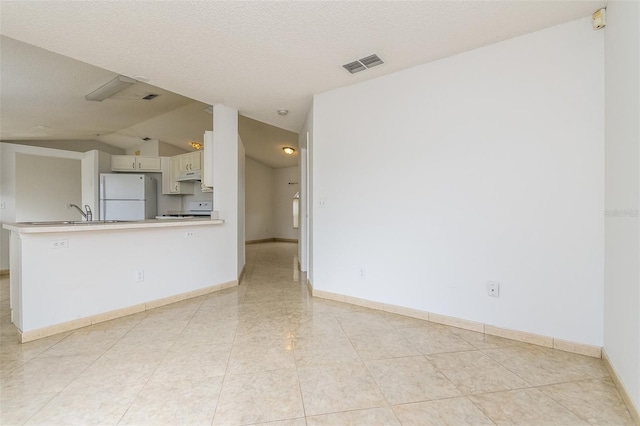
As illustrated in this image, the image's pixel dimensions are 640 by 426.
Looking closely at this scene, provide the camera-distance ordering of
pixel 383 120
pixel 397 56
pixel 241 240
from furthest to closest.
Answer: pixel 241 240 < pixel 383 120 < pixel 397 56

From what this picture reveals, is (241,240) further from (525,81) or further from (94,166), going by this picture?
(525,81)

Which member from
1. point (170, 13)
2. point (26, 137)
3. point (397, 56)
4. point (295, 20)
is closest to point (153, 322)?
point (170, 13)

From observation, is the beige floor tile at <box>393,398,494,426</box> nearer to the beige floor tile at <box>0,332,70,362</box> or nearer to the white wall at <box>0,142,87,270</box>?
the beige floor tile at <box>0,332,70,362</box>

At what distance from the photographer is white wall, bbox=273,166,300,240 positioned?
29.1 feet

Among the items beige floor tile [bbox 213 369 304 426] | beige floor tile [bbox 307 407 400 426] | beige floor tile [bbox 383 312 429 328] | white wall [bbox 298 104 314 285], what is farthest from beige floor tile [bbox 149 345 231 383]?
white wall [bbox 298 104 314 285]

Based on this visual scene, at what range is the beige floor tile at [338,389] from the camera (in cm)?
146

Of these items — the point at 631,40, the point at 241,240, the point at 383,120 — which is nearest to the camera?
the point at 631,40

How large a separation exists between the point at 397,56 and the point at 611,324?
97.8 inches

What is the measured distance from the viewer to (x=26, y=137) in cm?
548

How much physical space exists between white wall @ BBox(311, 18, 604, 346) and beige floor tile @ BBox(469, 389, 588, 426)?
829 millimetres

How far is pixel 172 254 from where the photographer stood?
10.5ft

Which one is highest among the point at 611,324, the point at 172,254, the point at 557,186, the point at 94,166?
the point at 94,166

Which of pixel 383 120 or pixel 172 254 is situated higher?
pixel 383 120

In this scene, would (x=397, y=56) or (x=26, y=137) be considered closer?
(x=397, y=56)
